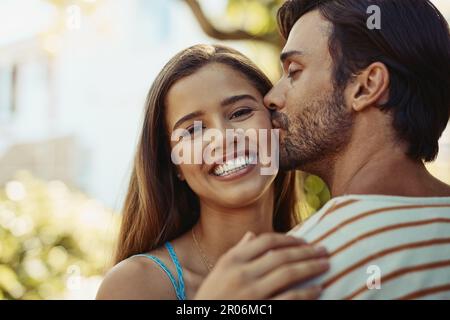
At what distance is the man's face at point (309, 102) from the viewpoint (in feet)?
7.38

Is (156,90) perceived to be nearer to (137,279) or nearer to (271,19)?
(137,279)

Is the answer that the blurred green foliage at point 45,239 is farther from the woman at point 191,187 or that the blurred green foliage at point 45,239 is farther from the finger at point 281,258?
the finger at point 281,258

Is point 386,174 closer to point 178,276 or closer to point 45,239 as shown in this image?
point 178,276

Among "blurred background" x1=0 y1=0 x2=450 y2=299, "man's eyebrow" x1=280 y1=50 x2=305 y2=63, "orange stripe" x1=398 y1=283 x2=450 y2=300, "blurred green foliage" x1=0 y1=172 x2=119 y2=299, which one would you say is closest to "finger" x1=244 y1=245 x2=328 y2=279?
"orange stripe" x1=398 y1=283 x2=450 y2=300

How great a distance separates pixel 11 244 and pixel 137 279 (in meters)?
3.15

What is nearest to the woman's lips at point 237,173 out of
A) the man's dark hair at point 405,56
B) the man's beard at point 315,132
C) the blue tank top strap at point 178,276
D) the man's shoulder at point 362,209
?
the man's beard at point 315,132

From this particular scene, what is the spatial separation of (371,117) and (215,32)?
3.93 meters

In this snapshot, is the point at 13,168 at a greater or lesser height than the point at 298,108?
greater

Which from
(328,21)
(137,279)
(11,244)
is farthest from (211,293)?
(11,244)

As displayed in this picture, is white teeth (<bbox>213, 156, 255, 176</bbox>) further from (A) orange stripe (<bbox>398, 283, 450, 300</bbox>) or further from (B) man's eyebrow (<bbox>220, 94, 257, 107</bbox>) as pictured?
(A) orange stripe (<bbox>398, 283, 450, 300</bbox>)

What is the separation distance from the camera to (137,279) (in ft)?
7.58

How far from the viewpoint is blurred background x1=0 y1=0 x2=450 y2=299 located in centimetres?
603

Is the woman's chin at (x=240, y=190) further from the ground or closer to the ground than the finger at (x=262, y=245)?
further from the ground

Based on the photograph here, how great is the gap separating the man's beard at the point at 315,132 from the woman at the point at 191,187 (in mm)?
163
